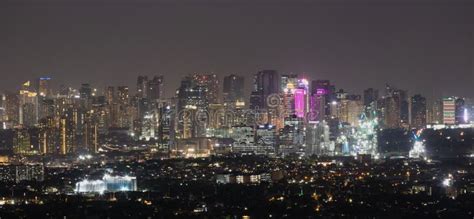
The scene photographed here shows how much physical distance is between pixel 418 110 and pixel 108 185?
33.6 m

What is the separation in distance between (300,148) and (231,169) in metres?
15.1

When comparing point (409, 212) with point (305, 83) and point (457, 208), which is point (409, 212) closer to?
point (457, 208)

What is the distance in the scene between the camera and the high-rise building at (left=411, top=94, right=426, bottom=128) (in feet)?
213

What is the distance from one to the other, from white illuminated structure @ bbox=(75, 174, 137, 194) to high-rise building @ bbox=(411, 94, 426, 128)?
30658 millimetres

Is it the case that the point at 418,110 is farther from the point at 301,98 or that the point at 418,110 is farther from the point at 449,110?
the point at 301,98

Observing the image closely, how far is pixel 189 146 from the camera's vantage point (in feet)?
191

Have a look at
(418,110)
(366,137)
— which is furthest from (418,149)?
(418,110)

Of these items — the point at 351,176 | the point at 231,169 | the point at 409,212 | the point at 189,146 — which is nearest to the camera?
the point at 409,212

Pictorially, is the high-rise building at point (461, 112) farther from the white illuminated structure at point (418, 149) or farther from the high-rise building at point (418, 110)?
the white illuminated structure at point (418, 149)

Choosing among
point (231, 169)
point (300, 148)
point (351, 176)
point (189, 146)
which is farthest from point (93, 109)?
point (351, 176)

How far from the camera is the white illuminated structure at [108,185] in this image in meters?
35.0

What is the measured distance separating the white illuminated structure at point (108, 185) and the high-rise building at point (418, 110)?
30658 mm

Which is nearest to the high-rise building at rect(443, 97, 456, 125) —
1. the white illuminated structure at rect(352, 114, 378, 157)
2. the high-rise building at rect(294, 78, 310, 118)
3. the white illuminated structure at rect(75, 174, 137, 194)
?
the white illuminated structure at rect(352, 114, 378, 157)

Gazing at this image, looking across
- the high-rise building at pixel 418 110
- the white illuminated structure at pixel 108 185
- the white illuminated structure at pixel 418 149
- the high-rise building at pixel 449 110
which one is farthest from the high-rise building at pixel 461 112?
the white illuminated structure at pixel 108 185
